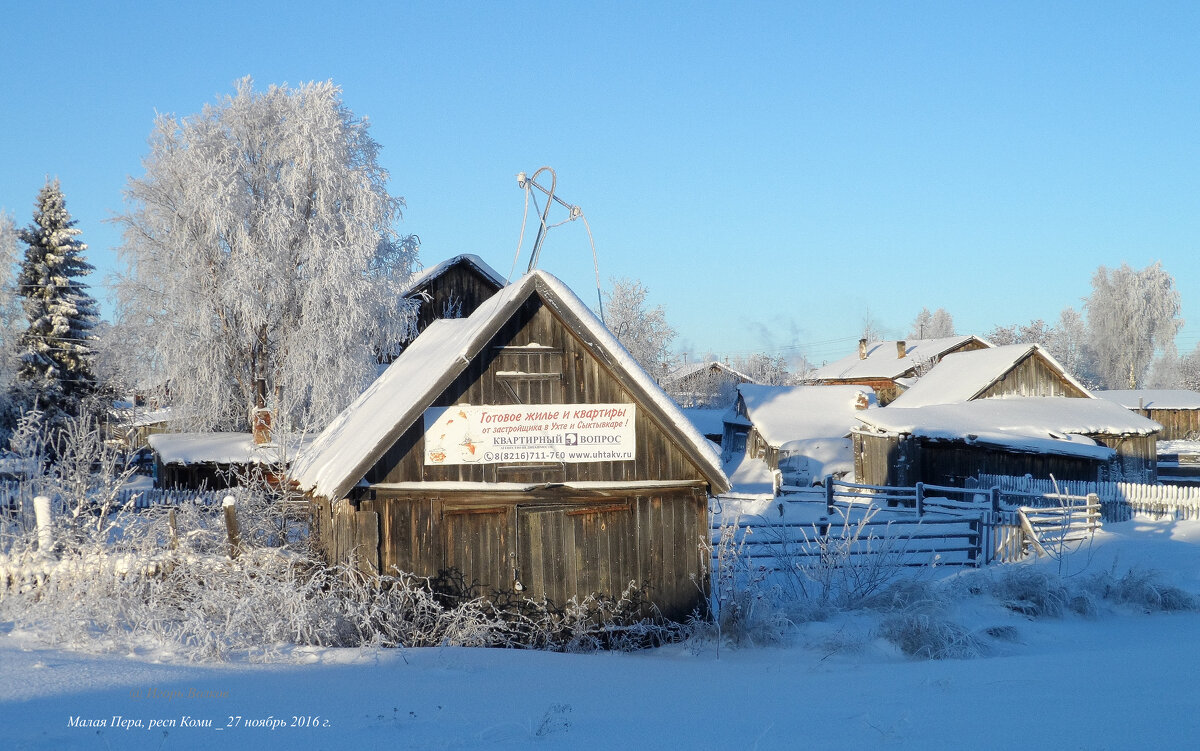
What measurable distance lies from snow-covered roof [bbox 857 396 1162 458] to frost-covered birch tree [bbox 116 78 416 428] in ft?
57.8

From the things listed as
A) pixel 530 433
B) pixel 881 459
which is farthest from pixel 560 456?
pixel 881 459

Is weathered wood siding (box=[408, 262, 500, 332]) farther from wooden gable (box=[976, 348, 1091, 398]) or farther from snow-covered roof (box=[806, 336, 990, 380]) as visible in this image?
snow-covered roof (box=[806, 336, 990, 380])

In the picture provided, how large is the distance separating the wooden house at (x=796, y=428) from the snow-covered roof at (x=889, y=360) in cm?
1604

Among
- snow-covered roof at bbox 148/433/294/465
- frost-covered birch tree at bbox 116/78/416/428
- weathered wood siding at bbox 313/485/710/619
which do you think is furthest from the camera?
frost-covered birch tree at bbox 116/78/416/428

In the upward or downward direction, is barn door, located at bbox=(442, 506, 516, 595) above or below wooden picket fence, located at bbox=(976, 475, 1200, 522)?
above

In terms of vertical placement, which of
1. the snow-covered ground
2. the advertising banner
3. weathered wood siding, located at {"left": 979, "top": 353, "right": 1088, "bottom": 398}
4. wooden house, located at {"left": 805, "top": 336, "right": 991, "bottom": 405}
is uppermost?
wooden house, located at {"left": 805, "top": 336, "right": 991, "bottom": 405}

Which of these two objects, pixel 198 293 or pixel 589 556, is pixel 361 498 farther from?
pixel 198 293

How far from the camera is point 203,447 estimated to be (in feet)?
77.5

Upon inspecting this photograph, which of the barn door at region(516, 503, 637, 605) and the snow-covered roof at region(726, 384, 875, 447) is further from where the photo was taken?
the snow-covered roof at region(726, 384, 875, 447)

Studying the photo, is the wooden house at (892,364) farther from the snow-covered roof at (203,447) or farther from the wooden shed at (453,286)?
the snow-covered roof at (203,447)

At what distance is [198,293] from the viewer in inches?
1043

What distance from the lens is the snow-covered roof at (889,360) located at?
2325 inches

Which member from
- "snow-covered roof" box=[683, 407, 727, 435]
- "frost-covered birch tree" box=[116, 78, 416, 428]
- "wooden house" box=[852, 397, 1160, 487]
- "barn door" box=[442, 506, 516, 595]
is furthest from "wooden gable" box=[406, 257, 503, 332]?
"barn door" box=[442, 506, 516, 595]

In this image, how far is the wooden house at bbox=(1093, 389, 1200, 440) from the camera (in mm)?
53188
